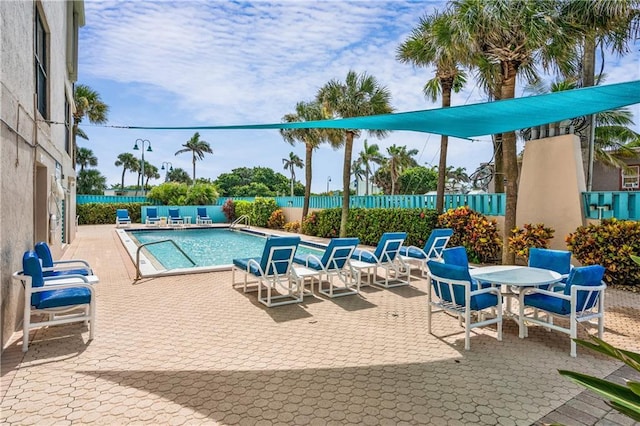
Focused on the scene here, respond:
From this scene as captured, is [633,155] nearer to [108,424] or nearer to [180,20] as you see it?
[180,20]

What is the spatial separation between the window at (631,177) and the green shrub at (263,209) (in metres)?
19.1

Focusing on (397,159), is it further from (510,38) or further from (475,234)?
(510,38)

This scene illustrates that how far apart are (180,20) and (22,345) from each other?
6368 millimetres

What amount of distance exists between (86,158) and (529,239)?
5825cm

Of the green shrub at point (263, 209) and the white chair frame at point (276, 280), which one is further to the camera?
the green shrub at point (263, 209)

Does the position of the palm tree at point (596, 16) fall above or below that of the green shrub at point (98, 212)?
above

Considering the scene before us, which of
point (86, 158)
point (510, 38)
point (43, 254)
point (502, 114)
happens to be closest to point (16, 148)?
point (43, 254)

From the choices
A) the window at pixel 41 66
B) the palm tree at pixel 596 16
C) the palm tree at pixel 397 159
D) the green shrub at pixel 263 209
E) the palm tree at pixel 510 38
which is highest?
the palm tree at pixel 397 159

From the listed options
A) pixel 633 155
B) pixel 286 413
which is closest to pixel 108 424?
pixel 286 413

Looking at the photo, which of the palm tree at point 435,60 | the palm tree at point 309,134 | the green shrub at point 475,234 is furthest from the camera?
the palm tree at point 309,134

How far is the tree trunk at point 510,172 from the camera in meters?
8.80

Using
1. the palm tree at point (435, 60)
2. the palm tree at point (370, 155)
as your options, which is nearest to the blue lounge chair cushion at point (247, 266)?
the palm tree at point (435, 60)

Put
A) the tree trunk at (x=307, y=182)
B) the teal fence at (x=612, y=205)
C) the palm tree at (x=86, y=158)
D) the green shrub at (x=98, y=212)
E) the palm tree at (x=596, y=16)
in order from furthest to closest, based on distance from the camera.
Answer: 1. the palm tree at (x=86, y=158)
2. the green shrub at (x=98, y=212)
3. the tree trunk at (x=307, y=182)
4. the palm tree at (x=596, y=16)
5. the teal fence at (x=612, y=205)

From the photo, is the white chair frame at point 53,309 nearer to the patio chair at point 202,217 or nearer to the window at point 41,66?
the window at point 41,66
